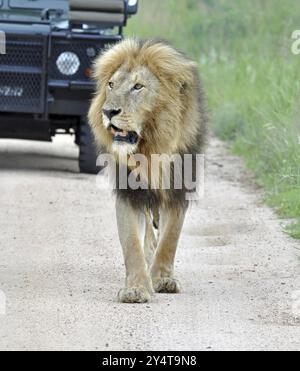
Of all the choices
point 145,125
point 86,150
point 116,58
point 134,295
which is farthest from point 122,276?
point 86,150

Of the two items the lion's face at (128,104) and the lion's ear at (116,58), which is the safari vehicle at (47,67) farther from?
the lion's face at (128,104)

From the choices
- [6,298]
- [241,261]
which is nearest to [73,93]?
[241,261]

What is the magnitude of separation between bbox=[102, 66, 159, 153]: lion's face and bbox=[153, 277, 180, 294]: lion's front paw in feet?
2.31

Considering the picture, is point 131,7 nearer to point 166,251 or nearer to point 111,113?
point 166,251

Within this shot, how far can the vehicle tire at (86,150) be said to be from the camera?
1151 centimetres

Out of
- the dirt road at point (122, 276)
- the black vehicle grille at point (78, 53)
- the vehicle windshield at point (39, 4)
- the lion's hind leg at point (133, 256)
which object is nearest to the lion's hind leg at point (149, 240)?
the dirt road at point (122, 276)

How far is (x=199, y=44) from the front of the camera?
64.2ft

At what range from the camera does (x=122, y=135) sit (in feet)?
21.3

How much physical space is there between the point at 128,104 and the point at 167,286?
3.16ft

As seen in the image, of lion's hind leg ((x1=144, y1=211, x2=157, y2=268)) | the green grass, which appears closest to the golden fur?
the green grass

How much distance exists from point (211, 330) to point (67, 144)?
28.8 feet

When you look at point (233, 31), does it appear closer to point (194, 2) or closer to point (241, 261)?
point (194, 2)

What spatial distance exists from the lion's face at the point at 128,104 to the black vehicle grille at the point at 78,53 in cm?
462
